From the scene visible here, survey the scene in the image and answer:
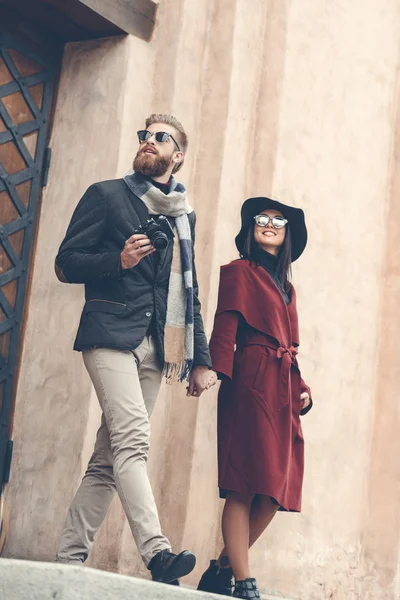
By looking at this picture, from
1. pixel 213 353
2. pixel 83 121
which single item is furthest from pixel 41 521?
pixel 83 121

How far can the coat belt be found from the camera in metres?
6.50

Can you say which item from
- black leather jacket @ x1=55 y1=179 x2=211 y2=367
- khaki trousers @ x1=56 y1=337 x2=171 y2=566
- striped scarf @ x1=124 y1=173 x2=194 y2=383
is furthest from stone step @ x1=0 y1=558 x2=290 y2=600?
striped scarf @ x1=124 y1=173 x2=194 y2=383

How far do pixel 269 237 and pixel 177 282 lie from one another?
804 mm

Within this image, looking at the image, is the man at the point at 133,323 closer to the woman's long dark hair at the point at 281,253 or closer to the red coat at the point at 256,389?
the red coat at the point at 256,389

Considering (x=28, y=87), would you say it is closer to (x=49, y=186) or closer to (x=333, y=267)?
(x=49, y=186)

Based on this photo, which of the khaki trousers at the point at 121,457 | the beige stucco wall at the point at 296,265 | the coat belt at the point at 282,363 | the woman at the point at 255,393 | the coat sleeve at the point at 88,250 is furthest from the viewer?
the beige stucco wall at the point at 296,265

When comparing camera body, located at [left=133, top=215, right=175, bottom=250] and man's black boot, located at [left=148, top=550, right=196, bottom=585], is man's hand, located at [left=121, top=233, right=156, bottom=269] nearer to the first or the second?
camera body, located at [left=133, top=215, right=175, bottom=250]

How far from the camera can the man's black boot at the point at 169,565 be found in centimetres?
540

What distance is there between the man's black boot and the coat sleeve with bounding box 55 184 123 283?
49.9 inches

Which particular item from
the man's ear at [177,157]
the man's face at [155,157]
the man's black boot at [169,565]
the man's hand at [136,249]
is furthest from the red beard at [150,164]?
the man's black boot at [169,565]

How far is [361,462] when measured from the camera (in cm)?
895

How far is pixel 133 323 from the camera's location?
5.89 meters

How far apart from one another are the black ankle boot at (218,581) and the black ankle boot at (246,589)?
0.69ft

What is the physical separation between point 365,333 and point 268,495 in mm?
3021
